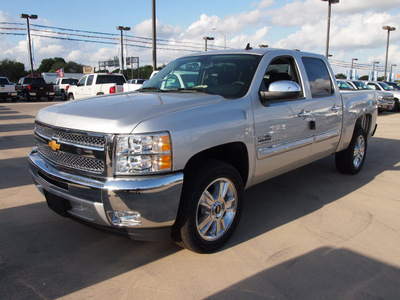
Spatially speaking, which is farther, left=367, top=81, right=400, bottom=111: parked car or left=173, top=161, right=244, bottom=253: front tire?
left=367, top=81, right=400, bottom=111: parked car

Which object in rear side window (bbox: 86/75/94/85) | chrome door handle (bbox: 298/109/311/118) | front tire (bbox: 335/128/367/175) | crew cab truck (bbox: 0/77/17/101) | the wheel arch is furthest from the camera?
crew cab truck (bbox: 0/77/17/101)

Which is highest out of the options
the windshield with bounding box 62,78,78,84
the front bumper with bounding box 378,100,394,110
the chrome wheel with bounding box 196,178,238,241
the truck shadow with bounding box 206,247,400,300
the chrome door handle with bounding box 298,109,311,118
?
the windshield with bounding box 62,78,78,84

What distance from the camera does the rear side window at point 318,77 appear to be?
451 centimetres

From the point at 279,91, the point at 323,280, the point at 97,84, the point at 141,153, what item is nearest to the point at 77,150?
the point at 141,153

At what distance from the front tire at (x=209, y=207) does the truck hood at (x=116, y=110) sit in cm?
62

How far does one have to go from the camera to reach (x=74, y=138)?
281 centimetres

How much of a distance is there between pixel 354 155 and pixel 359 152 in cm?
22

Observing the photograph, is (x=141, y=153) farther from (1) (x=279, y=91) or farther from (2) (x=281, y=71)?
(2) (x=281, y=71)

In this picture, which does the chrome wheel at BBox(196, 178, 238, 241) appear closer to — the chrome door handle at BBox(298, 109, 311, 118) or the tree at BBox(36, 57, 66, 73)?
the chrome door handle at BBox(298, 109, 311, 118)

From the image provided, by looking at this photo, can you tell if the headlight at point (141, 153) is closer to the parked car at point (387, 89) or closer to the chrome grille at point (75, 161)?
the chrome grille at point (75, 161)

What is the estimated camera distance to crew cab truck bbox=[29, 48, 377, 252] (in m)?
2.58

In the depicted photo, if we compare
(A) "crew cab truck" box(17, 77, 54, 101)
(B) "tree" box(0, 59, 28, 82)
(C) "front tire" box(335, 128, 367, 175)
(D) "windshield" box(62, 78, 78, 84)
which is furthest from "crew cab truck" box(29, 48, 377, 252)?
(B) "tree" box(0, 59, 28, 82)

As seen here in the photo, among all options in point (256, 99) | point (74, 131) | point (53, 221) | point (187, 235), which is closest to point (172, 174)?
point (187, 235)

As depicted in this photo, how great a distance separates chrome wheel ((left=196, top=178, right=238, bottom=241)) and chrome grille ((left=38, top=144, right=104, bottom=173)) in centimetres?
92
